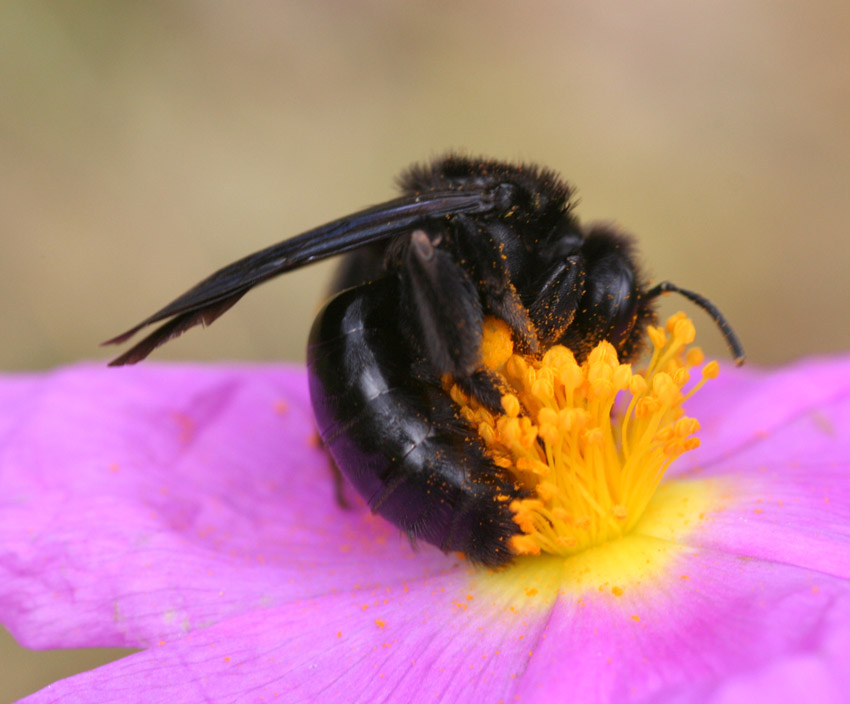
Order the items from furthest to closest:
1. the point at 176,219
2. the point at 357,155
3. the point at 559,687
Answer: the point at 357,155 → the point at 176,219 → the point at 559,687

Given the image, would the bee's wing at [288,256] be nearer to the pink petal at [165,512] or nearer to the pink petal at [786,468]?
the pink petal at [165,512]

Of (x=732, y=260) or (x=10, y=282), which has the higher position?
(x=10, y=282)

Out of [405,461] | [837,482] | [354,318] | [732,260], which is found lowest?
[732,260]

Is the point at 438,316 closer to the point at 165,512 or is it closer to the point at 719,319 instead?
the point at 719,319

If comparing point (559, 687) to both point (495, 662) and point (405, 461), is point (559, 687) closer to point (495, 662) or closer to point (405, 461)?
point (495, 662)

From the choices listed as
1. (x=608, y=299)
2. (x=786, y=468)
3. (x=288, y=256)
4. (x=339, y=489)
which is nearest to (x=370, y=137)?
(x=339, y=489)

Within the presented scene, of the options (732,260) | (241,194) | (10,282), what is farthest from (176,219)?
(732,260)

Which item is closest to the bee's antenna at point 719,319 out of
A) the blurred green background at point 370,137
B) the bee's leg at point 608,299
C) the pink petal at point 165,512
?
the bee's leg at point 608,299
